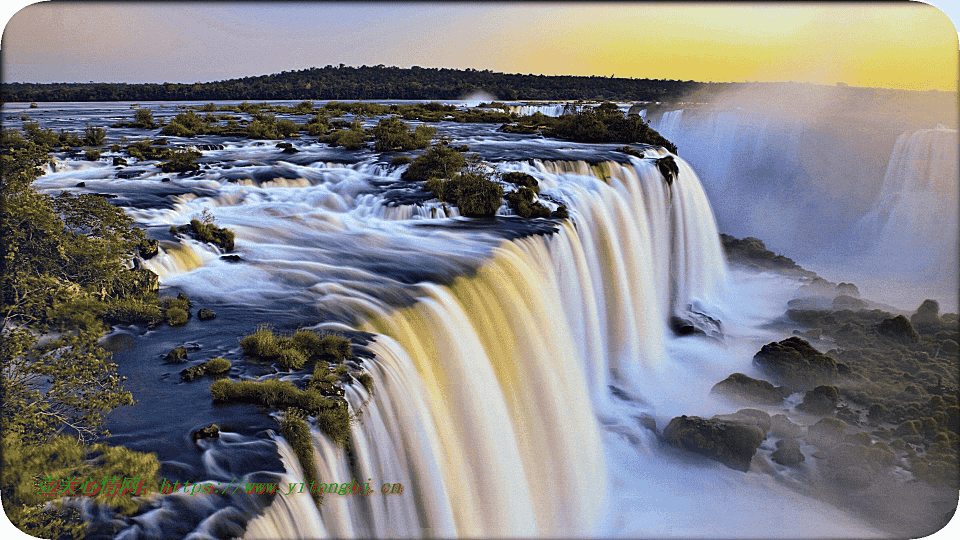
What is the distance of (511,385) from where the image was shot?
9.19 meters

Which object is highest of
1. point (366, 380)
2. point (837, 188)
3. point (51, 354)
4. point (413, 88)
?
point (413, 88)

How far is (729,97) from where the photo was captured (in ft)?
142

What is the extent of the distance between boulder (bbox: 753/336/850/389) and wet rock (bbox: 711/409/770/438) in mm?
2491

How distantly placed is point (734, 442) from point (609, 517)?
122 inches

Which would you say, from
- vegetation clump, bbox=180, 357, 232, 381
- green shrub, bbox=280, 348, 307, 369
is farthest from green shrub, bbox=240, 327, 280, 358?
vegetation clump, bbox=180, 357, 232, 381

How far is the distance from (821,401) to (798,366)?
145 cm

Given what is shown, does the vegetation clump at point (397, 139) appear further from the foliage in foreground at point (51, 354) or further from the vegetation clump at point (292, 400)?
the vegetation clump at point (292, 400)

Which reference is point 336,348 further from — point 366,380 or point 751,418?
point 751,418

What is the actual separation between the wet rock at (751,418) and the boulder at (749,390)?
1.11 metres

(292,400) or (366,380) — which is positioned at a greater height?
(366,380)

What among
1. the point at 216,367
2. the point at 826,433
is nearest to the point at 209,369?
the point at 216,367

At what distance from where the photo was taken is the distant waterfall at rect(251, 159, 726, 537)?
659 centimetres

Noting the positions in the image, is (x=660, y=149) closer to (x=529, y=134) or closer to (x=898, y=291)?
(x=529, y=134)

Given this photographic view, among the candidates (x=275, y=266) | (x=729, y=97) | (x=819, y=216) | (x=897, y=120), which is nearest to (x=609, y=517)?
(x=275, y=266)
